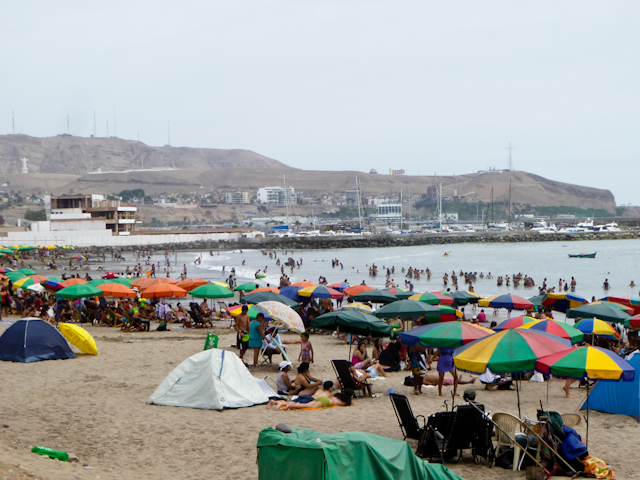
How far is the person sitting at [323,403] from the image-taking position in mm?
8484

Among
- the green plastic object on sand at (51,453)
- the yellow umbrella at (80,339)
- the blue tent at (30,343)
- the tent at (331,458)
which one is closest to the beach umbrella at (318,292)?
the yellow umbrella at (80,339)

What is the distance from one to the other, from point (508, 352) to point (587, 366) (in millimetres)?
758

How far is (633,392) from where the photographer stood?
808cm

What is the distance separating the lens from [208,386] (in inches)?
332

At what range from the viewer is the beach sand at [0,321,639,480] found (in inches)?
236

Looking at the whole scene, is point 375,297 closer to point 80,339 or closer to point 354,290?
point 354,290

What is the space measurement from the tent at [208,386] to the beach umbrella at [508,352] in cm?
321

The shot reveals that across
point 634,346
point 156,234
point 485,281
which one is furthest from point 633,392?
point 156,234

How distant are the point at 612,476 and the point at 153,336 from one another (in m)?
11.7

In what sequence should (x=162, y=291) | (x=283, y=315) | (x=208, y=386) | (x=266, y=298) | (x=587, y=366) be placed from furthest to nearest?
(x=162, y=291) < (x=266, y=298) < (x=283, y=315) < (x=208, y=386) < (x=587, y=366)

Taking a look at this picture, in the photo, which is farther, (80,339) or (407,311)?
(407,311)

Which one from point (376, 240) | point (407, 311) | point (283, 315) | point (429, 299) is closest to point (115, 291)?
point (283, 315)

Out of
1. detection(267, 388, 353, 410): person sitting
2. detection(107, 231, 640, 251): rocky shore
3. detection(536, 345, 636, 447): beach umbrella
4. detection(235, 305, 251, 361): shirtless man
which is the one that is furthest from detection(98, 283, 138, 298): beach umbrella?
detection(107, 231, 640, 251): rocky shore

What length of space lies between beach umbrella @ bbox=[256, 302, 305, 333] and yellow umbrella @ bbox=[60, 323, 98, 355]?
3.27 metres
